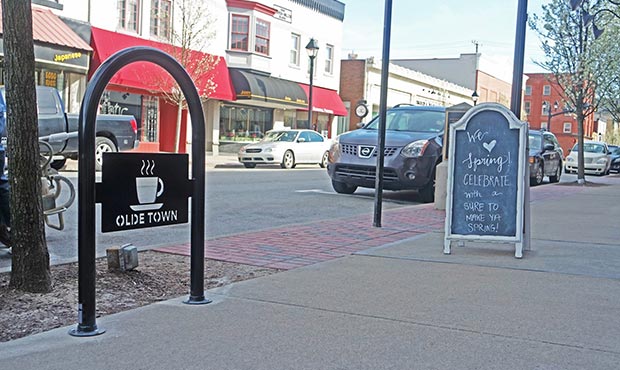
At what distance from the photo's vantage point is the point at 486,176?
732 centimetres

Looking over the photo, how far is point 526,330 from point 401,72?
4263cm

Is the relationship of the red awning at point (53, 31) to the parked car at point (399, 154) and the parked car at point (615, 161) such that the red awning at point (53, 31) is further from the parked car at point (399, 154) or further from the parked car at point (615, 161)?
the parked car at point (615, 161)

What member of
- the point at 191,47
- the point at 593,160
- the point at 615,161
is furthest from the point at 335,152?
the point at 615,161

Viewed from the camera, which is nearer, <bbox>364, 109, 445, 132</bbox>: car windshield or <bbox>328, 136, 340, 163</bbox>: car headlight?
<bbox>328, 136, 340, 163</bbox>: car headlight

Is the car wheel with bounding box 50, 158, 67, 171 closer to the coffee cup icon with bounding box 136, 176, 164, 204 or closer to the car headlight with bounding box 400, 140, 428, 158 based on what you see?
the car headlight with bounding box 400, 140, 428, 158

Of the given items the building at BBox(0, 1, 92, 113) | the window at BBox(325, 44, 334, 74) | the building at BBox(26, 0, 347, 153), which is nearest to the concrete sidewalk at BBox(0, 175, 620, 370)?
the building at BBox(0, 1, 92, 113)

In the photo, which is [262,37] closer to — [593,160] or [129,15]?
[129,15]

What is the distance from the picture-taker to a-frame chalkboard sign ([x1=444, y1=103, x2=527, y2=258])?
718 cm

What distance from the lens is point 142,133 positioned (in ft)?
86.4

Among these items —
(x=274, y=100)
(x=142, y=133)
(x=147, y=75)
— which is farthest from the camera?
(x=274, y=100)

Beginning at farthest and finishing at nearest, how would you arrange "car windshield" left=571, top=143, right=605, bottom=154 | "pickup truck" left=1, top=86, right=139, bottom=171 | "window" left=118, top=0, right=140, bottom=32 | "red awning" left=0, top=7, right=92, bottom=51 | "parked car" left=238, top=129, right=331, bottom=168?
"car windshield" left=571, top=143, right=605, bottom=154
"window" left=118, top=0, right=140, bottom=32
"parked car" left=238, top=129, right=331, bottom=168
"red awning" left=0, top=7, right=92, bottom=51
"pickup truck" left=1, top=86, right=139, bottom=171

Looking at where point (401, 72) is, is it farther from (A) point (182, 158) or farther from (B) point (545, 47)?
(A) point (182, 158)

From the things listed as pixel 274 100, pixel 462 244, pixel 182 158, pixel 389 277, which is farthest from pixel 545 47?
pixel 182 158

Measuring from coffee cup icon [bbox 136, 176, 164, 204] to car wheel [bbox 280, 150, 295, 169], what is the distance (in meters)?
19.8
